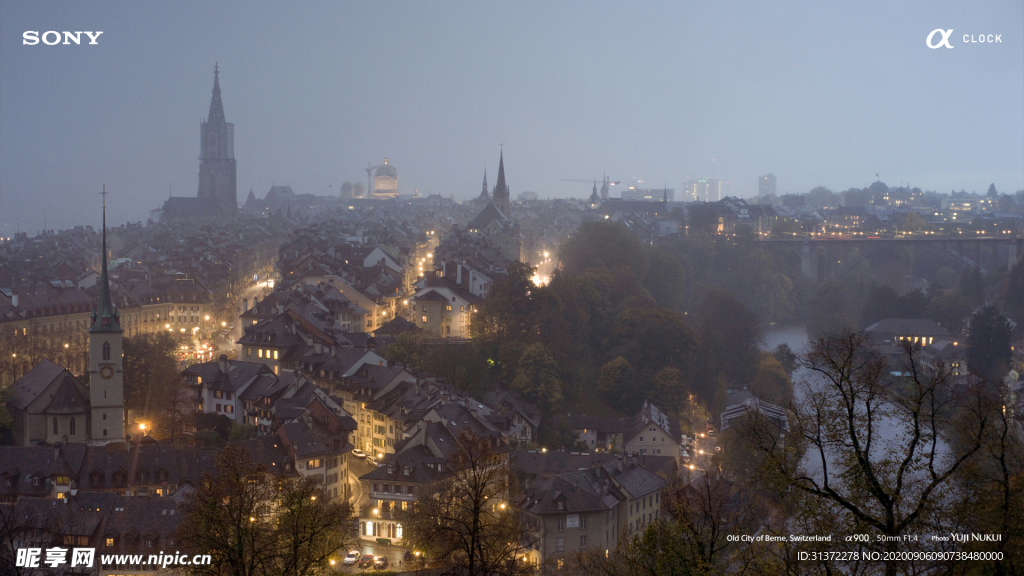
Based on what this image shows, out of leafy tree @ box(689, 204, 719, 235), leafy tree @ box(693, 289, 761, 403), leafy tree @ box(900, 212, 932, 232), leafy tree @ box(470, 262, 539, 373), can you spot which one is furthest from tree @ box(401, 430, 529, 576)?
leafy tree @ box(900, 212, 932, 232)

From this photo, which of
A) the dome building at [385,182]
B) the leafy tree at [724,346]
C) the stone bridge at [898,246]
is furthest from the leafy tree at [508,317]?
the dome building at [385,182]

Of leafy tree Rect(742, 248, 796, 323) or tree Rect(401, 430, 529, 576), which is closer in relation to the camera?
tree Rect(401, 430, 529, 576)

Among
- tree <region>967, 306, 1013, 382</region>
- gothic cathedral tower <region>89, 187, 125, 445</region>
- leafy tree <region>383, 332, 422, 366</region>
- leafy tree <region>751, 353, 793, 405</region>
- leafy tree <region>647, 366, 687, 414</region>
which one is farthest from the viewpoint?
tree <region>967, 306, 1013, 382</region>

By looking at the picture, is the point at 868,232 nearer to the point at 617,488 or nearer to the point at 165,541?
the point at 617,488

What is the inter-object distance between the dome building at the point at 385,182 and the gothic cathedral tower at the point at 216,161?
4341 centimetres

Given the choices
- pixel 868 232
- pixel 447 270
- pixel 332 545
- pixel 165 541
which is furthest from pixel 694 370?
pixel 868 232

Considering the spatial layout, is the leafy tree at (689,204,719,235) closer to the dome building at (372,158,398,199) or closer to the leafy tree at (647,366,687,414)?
the leafy tree at (647,366,687,414)

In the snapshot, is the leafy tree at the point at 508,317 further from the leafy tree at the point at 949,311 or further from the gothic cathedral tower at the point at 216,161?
the gothic cathedral tower at the point at 216,161

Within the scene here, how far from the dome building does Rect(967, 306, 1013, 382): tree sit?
4498 inches

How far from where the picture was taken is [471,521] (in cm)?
1047

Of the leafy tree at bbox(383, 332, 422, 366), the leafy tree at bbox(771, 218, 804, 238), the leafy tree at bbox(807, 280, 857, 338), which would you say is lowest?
the leafy tree at bbox(807, 280, 857, 338)

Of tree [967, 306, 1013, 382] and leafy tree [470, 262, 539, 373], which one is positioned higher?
leafy tree [470, 262, 539, 373]

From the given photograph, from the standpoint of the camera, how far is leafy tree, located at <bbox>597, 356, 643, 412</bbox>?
28438mm

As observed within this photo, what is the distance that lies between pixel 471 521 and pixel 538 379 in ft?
54.1
